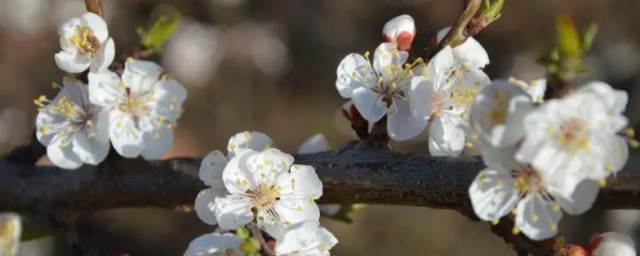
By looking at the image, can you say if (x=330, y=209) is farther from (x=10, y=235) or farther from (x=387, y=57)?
(x=10, y=235)

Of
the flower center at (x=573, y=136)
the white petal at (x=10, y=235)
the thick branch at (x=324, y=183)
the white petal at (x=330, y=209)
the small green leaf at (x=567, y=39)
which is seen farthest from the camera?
the white petal at (x=330, y=209)

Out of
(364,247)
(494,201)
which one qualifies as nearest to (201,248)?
(494,201)

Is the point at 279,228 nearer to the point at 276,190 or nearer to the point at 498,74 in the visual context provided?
the point at 276,190

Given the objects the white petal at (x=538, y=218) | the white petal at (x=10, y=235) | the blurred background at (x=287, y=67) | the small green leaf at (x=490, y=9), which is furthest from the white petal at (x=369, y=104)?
the blurred background at (x=287, y=67)

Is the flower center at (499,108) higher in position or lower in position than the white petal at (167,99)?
higher

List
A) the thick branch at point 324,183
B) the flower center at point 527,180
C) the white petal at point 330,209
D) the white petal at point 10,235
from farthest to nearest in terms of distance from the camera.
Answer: the white petal at point 330,209 → the white petal at point 10,235 → the thick branch at point 324,183 → the flower center at point 527,180

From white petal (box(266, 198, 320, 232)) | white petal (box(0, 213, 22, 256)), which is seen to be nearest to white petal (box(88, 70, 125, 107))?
white petal (box(0, 213, 22, 256))

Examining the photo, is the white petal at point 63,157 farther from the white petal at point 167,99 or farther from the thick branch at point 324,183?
the white petal at point 167,99
